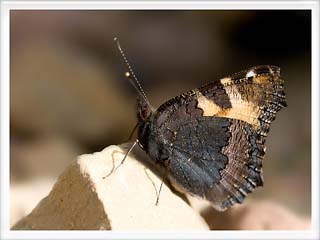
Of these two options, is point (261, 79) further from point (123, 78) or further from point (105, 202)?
point (123, 78)

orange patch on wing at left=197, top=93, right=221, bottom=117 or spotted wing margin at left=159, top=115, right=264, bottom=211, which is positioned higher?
orange patch on wing at left=197, top=93, right=221, bottom=117

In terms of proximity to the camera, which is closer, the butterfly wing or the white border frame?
the white border frame

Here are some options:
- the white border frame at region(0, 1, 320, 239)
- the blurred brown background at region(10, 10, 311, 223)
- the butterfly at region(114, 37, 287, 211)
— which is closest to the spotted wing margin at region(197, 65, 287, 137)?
the butterfly at region(114, 37, 287, 211)

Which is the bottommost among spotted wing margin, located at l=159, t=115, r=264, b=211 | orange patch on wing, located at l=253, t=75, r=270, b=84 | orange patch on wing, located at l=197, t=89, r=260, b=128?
spotted wing margin, located at l=159, t=115, r=264, b=211

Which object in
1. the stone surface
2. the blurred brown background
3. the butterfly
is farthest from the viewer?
the blurred brown background

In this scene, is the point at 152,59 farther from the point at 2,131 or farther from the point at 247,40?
the point at 2,131

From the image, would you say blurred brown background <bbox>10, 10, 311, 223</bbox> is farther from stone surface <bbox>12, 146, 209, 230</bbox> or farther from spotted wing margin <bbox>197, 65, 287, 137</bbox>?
stone surface <bbox>12, 146, 209, 230</bbox>

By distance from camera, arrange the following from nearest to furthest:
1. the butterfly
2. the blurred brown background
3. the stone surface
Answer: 1. the stone surface
2. the butterfly
3. the blurred brown background

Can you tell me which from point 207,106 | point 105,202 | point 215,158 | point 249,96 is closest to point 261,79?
point 249,96
